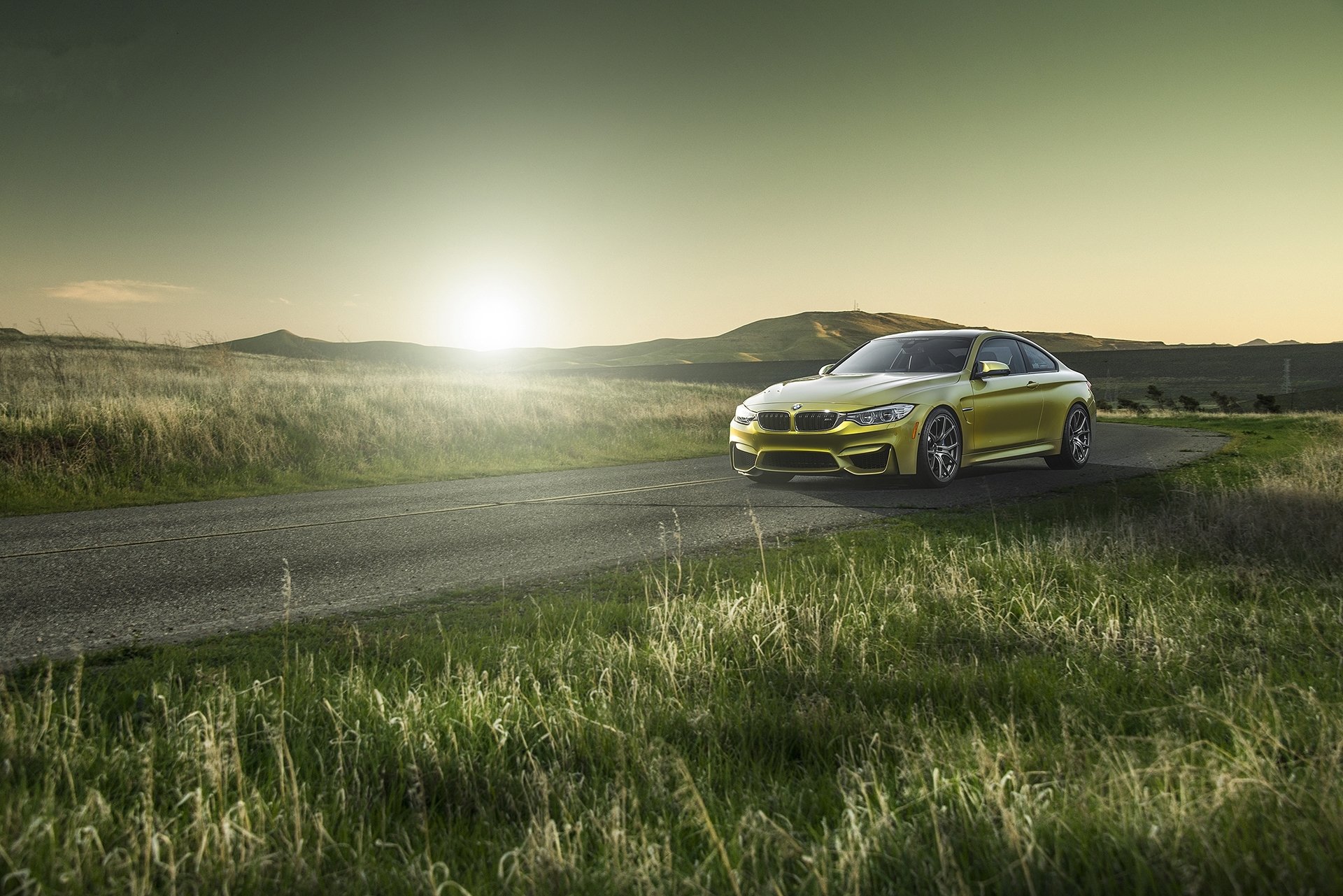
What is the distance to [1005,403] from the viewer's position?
10.8 metres

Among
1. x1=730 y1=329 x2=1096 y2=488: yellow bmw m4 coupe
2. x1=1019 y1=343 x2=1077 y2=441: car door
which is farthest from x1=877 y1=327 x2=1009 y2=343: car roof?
x1=1019 y1=343 x2=1077 y2=441: car door

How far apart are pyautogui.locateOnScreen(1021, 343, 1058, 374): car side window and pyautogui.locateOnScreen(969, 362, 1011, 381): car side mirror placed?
1120mm

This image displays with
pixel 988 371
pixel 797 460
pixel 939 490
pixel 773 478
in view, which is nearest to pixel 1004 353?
pixel 988 371

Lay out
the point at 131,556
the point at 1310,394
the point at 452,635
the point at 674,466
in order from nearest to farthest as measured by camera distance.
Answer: the point at 452,635, the point at 131,556, the point at 674,466, the point at 1310,394

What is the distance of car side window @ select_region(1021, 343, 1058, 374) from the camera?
1173cm

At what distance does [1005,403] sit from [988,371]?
0.73 m

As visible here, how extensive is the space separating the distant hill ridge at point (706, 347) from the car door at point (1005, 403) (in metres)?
112

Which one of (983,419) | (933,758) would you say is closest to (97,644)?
(933,758)

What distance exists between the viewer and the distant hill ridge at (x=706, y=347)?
134 metres

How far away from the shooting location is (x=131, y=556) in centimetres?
692

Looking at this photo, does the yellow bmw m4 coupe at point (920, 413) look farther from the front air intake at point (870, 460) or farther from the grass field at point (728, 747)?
the grass field at point (728, 747)

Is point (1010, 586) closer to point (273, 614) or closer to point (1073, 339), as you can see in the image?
point (273, 614)

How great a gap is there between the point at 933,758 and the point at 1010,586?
2643mm

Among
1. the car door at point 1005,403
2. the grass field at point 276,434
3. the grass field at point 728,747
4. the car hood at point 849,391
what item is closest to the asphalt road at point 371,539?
the car door at point 1005,403
